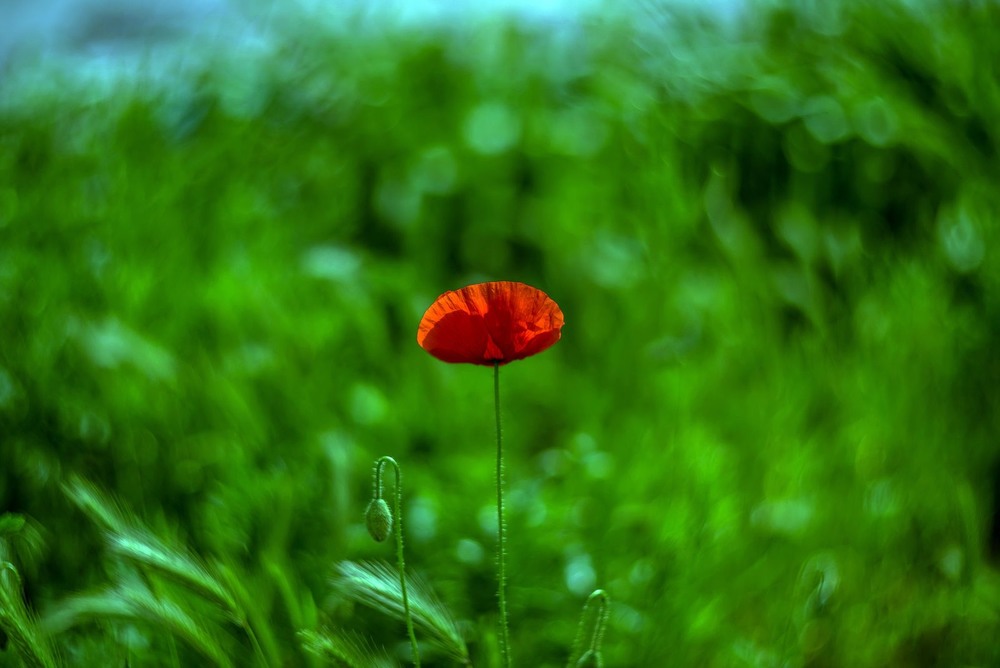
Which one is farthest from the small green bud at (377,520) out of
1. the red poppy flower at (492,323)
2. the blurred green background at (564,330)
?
the blurred green background at (564,330)

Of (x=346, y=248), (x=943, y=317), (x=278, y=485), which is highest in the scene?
(x=943, y=317)

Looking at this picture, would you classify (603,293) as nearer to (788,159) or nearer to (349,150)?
(788,159)

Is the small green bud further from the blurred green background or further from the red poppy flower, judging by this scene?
the blurred green background

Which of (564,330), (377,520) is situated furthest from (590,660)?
(564,330)

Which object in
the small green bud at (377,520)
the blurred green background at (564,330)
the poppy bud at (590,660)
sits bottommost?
the blurred green background at (564,330)

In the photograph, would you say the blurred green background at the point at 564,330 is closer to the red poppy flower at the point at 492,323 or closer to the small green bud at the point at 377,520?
the small green bud at the point at 377,520

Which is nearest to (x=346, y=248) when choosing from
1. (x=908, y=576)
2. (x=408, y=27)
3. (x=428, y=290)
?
(x=428, y=290)
